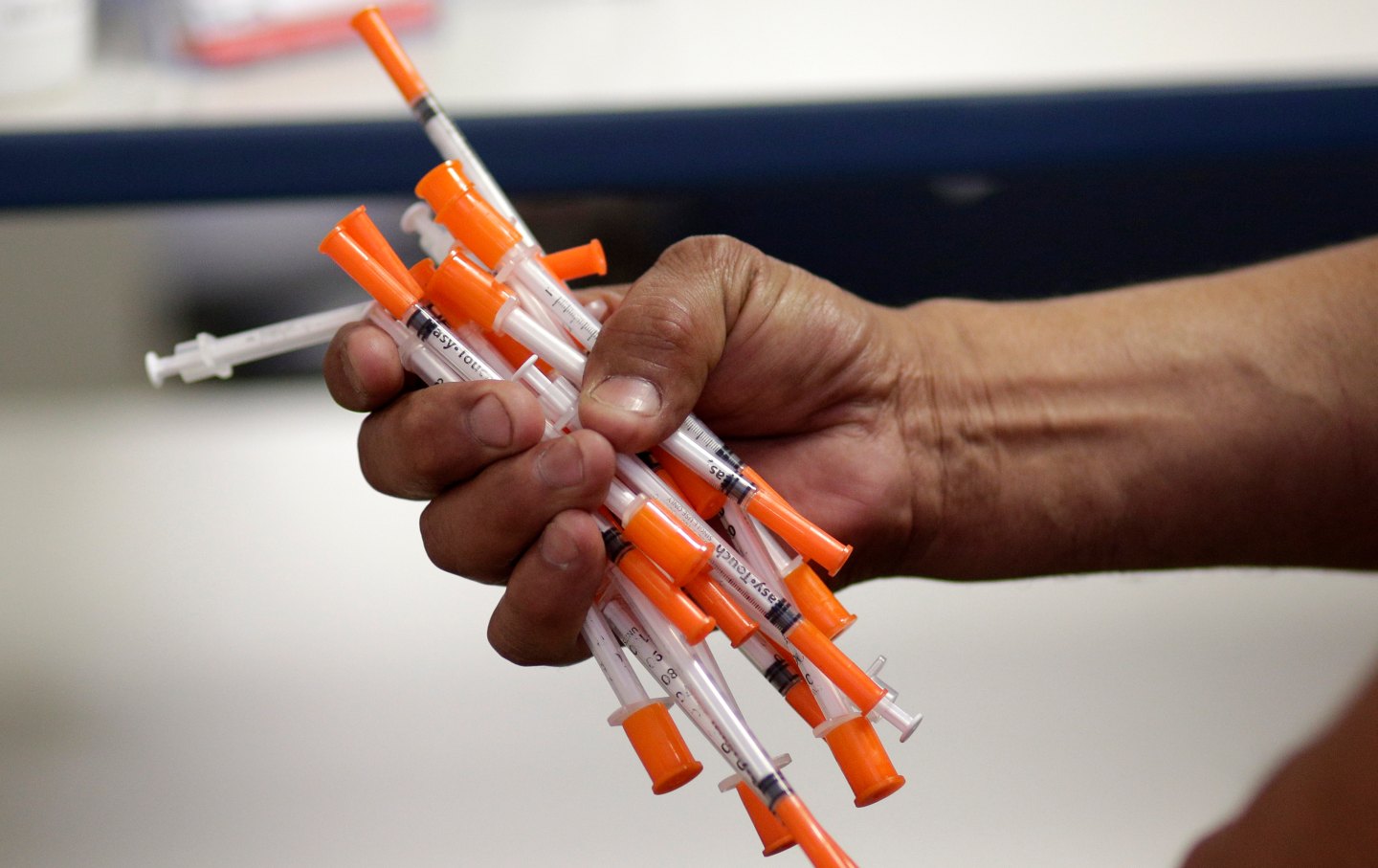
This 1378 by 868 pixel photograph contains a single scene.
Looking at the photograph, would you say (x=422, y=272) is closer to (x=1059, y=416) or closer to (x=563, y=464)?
(x=563, y=464)

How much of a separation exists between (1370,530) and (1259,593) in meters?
0.18

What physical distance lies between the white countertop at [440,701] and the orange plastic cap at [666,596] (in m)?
0.25

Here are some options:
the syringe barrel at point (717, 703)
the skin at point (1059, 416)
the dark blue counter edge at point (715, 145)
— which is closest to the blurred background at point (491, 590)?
the dark blue counter edge at point (715, 145)

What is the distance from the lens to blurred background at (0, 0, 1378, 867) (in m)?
0.73

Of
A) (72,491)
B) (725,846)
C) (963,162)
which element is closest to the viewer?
(725,846)

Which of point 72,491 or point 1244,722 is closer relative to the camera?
point 1244,722

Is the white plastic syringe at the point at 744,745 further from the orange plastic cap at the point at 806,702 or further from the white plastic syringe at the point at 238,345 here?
the white plastic syringe at the point at 238,345

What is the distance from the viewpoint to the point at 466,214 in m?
0.54

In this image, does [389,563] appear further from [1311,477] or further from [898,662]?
[1311,477]

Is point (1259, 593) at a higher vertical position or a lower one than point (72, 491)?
lower

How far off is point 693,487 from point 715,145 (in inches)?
13.0

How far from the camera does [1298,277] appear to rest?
0.76 metres

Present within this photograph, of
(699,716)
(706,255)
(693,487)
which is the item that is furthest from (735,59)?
(699,716)

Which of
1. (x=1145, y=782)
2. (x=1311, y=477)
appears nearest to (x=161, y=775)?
(x=1145, y=782)
